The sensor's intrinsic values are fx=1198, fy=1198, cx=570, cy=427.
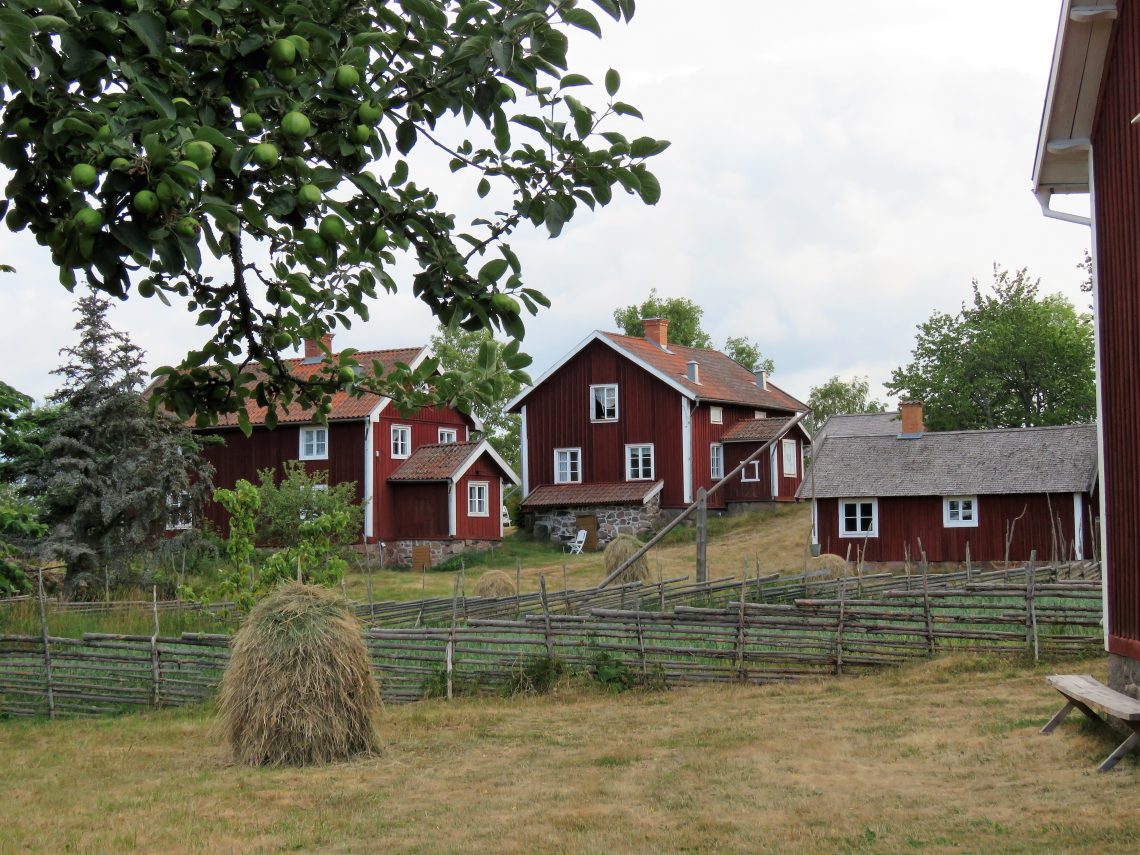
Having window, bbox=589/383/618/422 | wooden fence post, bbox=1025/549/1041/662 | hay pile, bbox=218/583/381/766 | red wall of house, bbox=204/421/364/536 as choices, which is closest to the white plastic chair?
window, bbox=589/383/618/422

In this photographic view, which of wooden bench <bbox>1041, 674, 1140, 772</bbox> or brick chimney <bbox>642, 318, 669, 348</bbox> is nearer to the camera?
wooden bench <bbox>1041, 674, 1140, 772</bbox>

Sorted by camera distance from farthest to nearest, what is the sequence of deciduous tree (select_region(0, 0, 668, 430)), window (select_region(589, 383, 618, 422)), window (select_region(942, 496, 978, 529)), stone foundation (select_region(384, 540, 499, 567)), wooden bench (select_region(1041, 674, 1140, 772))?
1. window (select_region(589, 383, 618, 422))
2. stone foundation (select_region(384, 540, 499, 567))
3. window (select_region(942, 496, 978, 529))
4. wooden bench (select_region(1041, 674, 1140, 772))
5. deciduous tree (select_region(0, 0, 668, 430))

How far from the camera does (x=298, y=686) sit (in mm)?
10992

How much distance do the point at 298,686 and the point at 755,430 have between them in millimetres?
28058

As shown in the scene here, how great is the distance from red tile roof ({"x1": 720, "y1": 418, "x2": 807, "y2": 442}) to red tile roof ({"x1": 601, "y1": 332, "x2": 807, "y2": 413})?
814mm

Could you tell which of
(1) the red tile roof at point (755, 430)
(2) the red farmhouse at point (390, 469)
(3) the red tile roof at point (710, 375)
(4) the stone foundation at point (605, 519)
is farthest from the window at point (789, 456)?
(2) the red farmhouse at point (390, 469)

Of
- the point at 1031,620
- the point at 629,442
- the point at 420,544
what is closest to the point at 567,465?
the point at 629,442

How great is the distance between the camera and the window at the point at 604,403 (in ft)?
121

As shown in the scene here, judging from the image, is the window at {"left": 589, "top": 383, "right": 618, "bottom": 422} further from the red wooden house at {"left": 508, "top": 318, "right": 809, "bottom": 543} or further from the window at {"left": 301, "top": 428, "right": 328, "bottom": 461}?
the window at {"left": 301, "top": 428, "right": 328, "bottom": 461}

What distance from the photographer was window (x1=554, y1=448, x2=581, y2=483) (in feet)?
122

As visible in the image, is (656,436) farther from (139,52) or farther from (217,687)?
(139,52)

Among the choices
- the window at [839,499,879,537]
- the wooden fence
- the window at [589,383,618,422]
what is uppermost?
the window at [589,383,618,422]

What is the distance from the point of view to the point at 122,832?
8.70 metres

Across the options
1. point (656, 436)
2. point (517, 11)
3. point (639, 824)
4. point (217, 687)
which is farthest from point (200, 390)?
point (656, 436)
